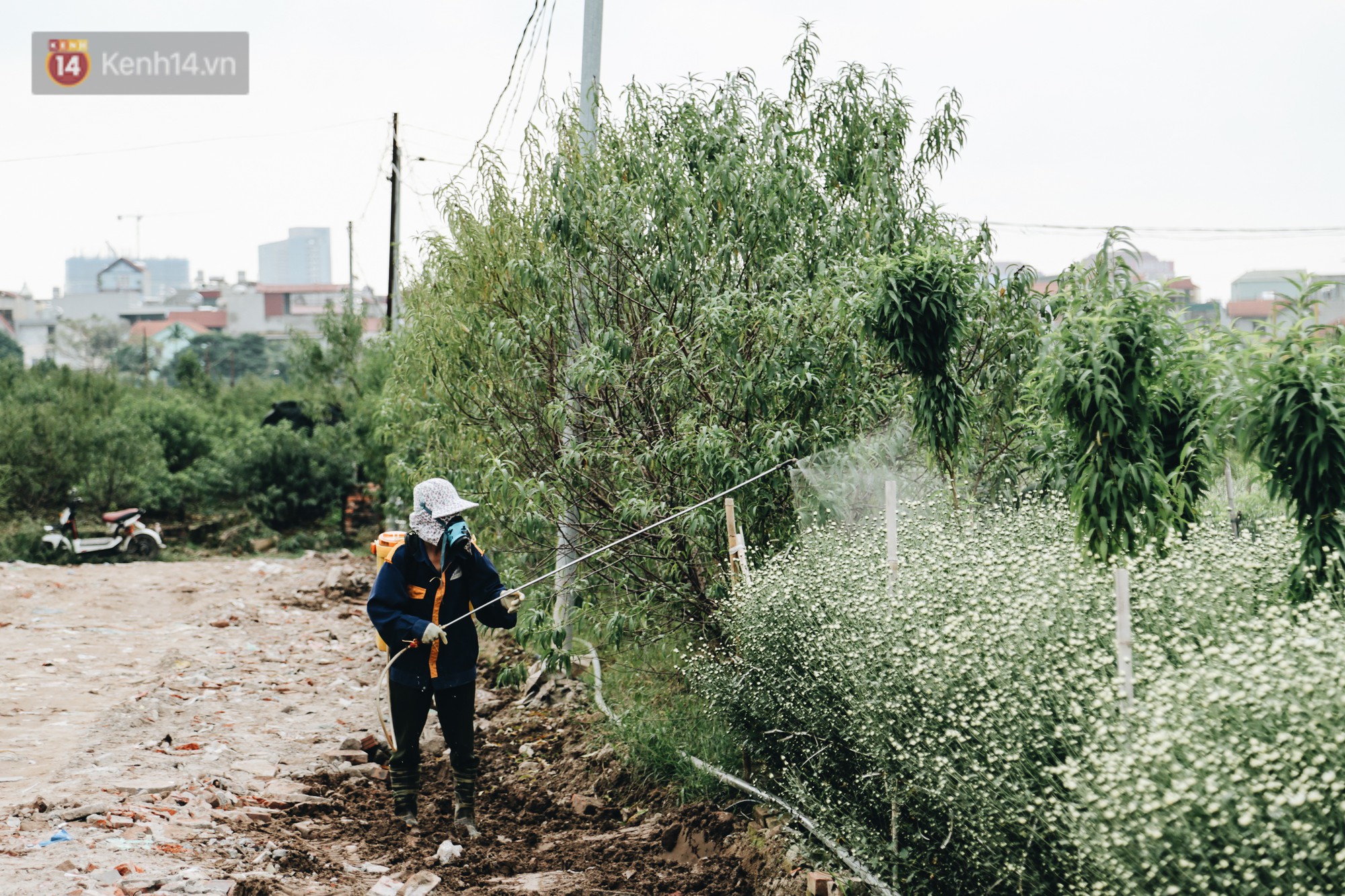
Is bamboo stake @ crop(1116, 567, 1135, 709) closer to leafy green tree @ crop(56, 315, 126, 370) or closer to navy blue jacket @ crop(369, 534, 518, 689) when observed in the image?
navy blue jacket @ crop(369, 534, 518, 689)

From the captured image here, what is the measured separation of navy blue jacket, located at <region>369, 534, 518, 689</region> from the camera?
586cm

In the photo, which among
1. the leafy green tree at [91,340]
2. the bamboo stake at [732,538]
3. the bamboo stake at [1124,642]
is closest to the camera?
the bamboo stake at [1124,642]

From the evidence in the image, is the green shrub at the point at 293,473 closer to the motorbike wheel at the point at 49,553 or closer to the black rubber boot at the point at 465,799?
the motorbike wheel at the point at 49,553

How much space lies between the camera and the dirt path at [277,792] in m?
5.21

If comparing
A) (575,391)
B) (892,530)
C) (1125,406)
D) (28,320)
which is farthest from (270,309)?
(1125,406)

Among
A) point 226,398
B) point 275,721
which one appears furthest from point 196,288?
point 275,721

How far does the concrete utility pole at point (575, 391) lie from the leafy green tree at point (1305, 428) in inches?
165

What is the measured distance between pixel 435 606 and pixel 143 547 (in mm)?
15858

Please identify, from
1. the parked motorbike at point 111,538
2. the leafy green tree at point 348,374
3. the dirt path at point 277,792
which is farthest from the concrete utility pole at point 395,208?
the dirt path at point 277,792

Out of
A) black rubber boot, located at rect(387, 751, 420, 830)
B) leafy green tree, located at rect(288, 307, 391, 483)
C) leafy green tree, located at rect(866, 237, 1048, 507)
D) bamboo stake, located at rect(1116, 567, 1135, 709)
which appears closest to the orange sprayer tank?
black rubber boot, located at rect(387, 751, 420, 830)

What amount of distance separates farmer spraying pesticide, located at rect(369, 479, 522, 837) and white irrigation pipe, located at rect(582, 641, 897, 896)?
49.0 inches

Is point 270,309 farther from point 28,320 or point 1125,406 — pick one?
point 1125,406

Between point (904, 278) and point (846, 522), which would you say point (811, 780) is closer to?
point (846, 522)

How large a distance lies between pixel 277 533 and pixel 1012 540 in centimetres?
1922
